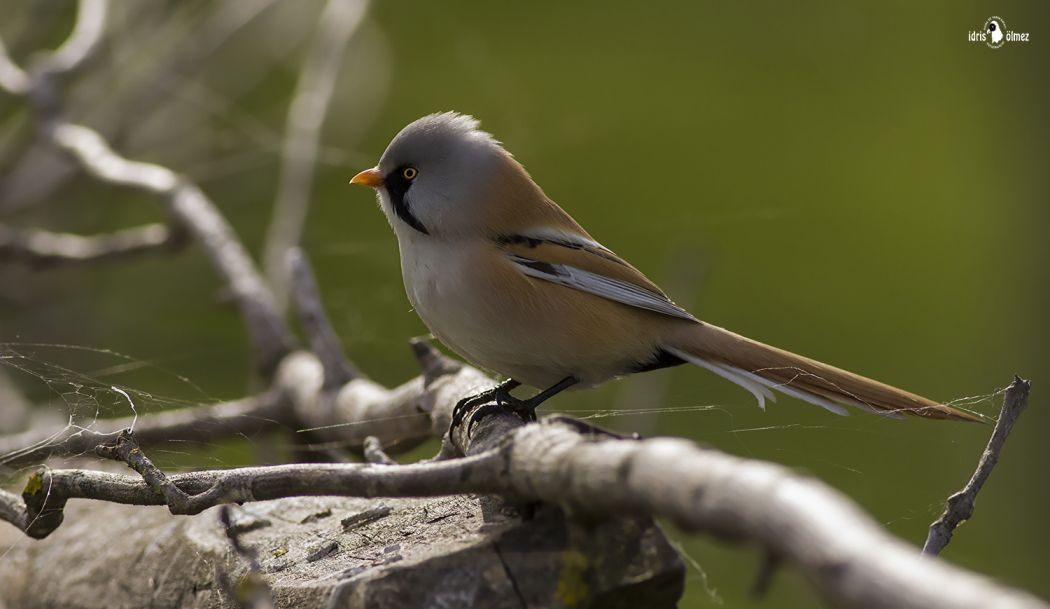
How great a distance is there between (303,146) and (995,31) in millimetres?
2794

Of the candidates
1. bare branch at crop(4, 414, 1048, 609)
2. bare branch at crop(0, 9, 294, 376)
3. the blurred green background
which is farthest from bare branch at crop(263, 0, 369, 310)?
bare branch at crop(4, 414, 1048, 609)

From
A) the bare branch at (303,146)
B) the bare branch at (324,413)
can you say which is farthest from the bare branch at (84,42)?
the bare branch at (324,413)

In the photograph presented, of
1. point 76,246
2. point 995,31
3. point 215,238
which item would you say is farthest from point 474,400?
point 995,31

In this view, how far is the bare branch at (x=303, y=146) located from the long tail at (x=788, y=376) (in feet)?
6.04

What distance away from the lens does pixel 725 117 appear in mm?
6723

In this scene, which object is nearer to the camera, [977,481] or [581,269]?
[977,481]

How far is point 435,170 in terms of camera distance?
8.18 ft

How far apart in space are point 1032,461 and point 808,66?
3008 millimetres

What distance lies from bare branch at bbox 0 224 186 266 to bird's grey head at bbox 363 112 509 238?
5.70ft

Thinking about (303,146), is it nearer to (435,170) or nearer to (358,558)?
(435,170)

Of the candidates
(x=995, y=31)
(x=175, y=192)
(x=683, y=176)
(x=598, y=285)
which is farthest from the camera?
(x=683, y=176)

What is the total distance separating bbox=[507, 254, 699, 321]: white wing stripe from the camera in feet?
7.68

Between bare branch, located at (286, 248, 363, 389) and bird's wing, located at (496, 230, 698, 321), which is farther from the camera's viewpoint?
bare branch, located at (286, 248, 363, 389)

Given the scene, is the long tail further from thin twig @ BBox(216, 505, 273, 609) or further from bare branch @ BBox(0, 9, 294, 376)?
bare branch @ BBox(0, 9, 294, 376)
